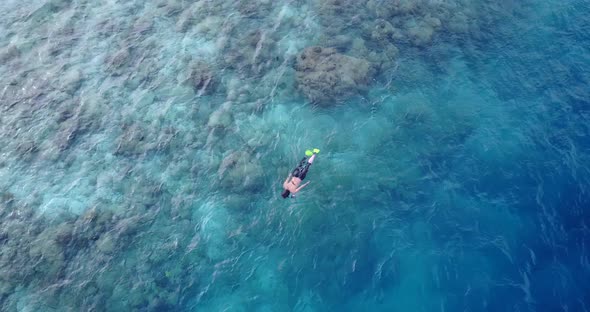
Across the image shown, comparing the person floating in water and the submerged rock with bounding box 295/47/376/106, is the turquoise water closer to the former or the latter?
the submerged rock with bounding box 295/47/376/106

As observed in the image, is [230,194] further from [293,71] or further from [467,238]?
[467,238]

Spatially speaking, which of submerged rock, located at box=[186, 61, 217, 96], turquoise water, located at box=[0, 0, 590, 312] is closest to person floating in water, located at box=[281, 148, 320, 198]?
turquoise water, located at box=[0, 0, 590, 312]

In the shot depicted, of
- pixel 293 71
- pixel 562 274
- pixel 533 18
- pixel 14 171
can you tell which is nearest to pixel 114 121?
pixel 14 171

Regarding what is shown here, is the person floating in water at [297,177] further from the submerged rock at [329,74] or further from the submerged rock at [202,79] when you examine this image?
the submerged rock at [202,79]

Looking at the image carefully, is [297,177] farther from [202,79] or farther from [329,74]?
[202,79]

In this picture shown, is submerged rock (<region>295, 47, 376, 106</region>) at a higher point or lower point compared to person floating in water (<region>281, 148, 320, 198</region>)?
higher

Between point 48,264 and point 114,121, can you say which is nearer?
point 48,264
